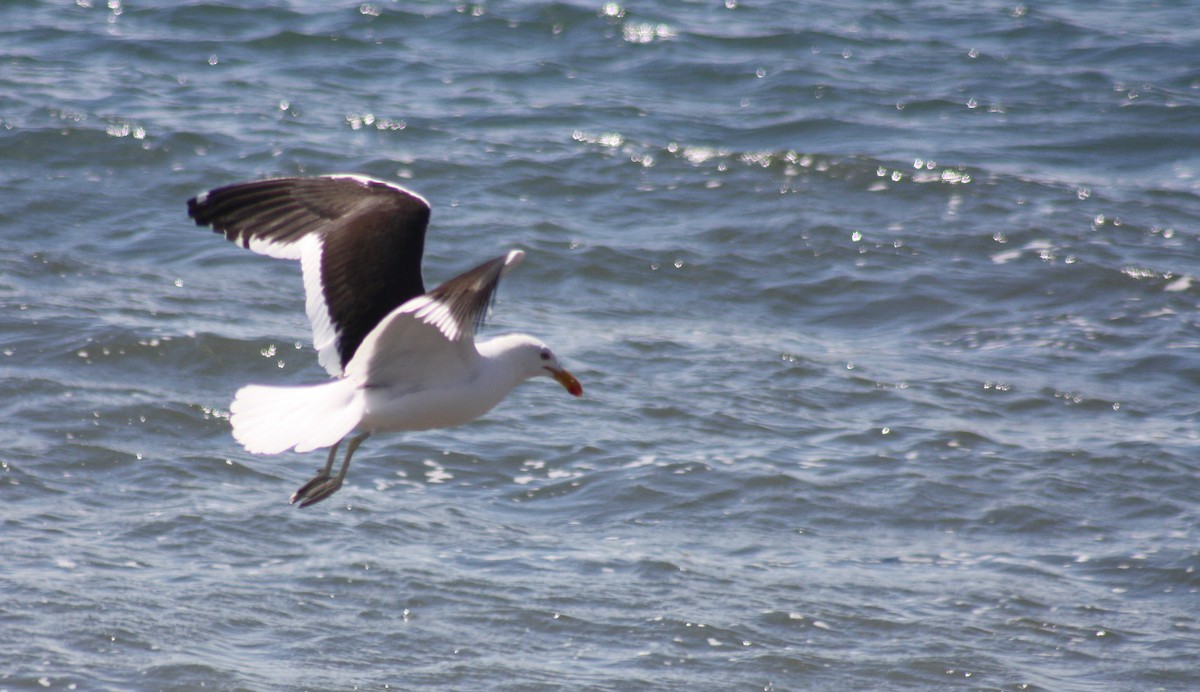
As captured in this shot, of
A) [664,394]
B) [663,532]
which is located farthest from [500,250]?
[663,532]

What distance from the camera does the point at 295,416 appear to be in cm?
497

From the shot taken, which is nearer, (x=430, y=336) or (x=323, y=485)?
(x=430, y=336)

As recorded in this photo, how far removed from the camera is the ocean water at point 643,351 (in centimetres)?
592

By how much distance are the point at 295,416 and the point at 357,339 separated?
0.47 metres

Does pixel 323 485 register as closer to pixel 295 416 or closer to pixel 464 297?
pixel 295 416

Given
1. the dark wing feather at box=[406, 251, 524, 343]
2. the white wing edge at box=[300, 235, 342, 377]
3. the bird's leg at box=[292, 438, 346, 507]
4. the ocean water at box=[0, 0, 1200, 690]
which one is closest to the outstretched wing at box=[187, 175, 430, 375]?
the white wing edge at box=[300, 235, 342, 377]

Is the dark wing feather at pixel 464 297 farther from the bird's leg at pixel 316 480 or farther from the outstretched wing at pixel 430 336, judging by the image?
the bird's leg at pixel 316 480

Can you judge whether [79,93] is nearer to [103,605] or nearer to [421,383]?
[103,605]

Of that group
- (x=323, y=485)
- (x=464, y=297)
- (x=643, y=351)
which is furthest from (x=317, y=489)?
(x=643, y=351)

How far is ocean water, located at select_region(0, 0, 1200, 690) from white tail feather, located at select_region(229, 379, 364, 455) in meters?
1.01

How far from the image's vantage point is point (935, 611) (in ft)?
20.1

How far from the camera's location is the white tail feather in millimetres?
4801

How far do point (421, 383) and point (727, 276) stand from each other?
183 inches

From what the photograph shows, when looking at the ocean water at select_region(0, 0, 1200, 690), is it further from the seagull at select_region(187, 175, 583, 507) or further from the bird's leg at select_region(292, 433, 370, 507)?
the seagull at select_region(187, 175, 583, 507)
